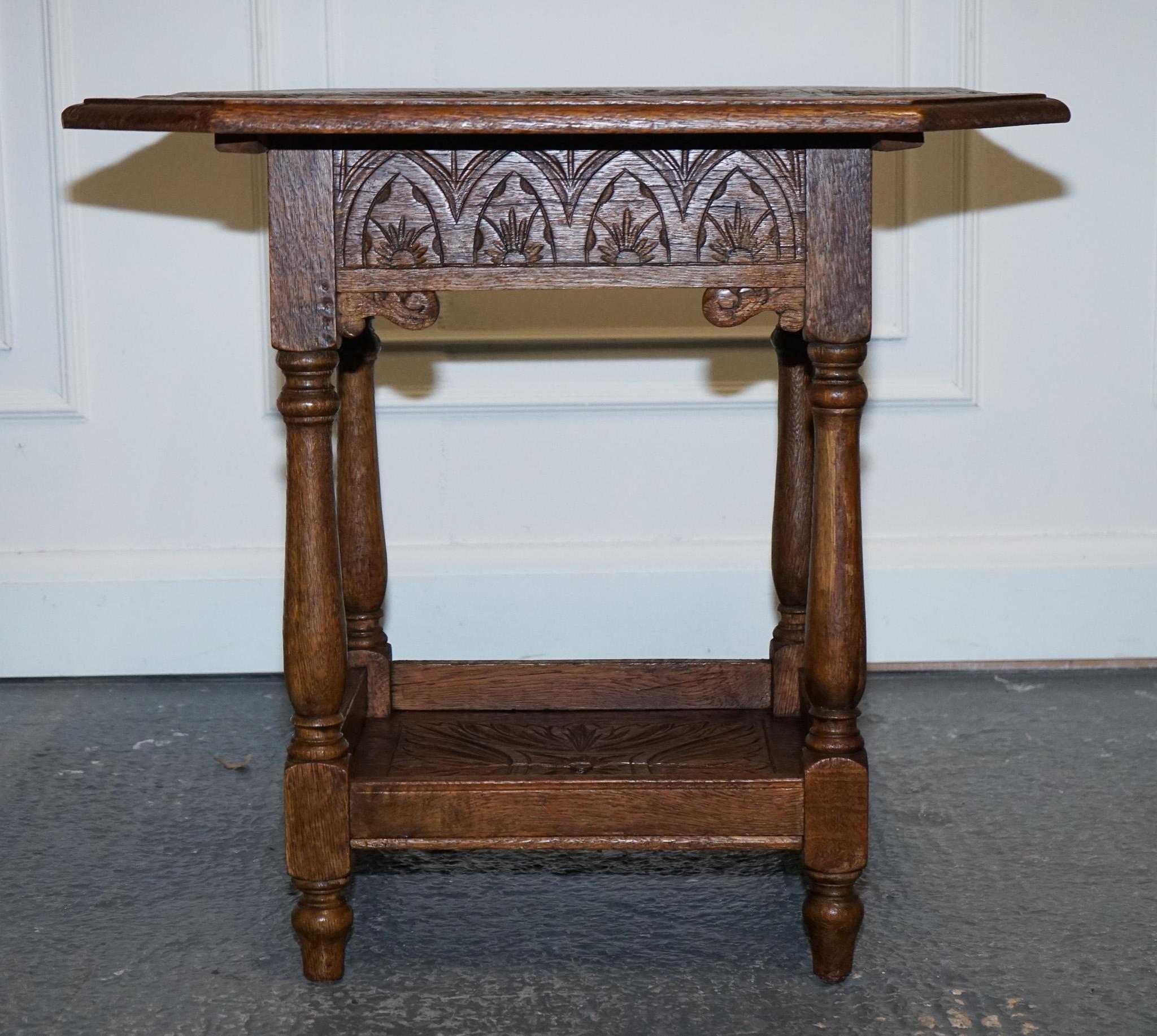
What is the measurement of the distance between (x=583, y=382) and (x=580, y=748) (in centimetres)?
81

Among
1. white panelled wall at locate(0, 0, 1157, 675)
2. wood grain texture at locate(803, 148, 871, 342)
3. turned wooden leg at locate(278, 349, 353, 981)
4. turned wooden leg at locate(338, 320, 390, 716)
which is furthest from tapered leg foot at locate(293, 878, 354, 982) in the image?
white panelled wall at locate(0, 0, 1157, 675)

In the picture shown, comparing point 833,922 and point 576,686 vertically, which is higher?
point 576,686

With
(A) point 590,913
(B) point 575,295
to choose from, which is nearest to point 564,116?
(A) point 590,913

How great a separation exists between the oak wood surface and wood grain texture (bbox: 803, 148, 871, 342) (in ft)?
1.81

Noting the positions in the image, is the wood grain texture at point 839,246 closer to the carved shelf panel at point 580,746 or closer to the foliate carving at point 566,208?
the foliate carving at point 566,208

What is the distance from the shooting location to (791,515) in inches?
68.8

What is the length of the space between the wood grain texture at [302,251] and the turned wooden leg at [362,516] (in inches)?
16.5

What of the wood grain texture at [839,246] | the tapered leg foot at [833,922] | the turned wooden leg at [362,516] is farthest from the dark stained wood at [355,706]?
the wood grain texture at [839,246]

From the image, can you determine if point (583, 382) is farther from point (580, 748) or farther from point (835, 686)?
point (835, 686)

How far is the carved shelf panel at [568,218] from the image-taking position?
127cm

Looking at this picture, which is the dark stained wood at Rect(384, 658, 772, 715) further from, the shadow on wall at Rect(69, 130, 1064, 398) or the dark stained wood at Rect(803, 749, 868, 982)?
the shadow on wall at Rect(69, 130, 1064, 398)

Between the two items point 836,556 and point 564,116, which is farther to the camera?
point 836,556

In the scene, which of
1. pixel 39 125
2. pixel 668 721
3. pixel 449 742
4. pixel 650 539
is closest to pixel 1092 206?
pixel 650 539

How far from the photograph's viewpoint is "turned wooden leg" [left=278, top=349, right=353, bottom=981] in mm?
1314
